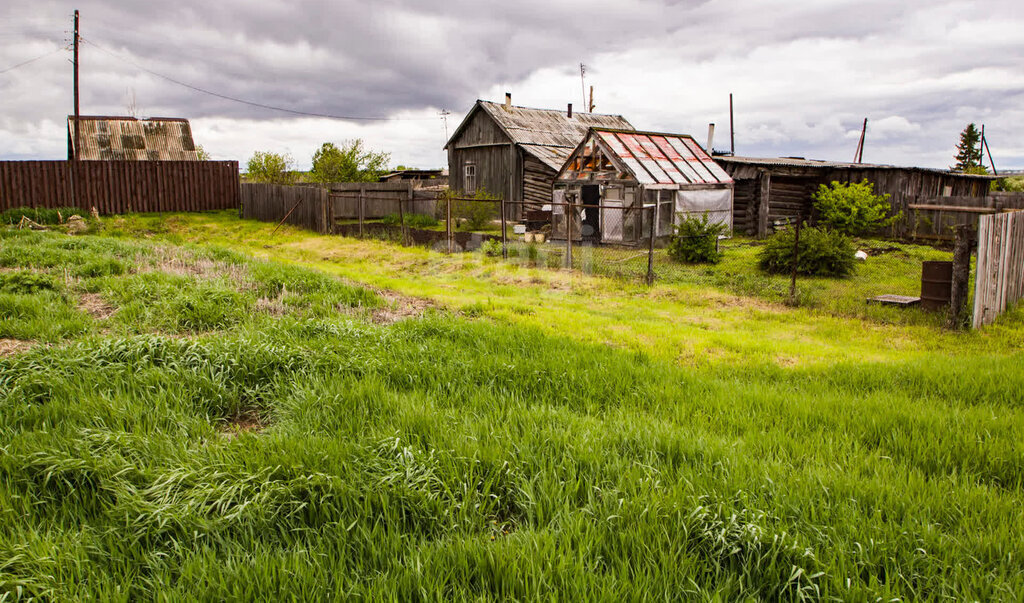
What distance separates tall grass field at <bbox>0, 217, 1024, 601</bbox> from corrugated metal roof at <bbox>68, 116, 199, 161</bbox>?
2804 centimetres

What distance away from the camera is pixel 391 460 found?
3.52 meters

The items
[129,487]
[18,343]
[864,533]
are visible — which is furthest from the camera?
[18,343]

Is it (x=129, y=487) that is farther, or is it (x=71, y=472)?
(x=71, y=472)

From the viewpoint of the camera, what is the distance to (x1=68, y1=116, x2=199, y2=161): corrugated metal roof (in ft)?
100

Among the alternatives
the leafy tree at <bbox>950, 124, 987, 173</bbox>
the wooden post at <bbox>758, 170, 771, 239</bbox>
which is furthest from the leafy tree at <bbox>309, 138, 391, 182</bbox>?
the leafy tree at <bbox>950, 124, 987, 173</bbox>

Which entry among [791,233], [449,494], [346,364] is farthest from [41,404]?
[791,233]

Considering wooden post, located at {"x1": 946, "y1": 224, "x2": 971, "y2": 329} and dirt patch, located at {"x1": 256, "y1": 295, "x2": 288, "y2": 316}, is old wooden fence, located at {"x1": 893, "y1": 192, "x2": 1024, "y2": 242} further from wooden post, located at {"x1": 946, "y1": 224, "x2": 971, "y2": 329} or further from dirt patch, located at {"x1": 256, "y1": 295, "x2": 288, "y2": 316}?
dirt patch, located at {"x1": 256, "y1": 295, "x2": 288, "y2": 316}

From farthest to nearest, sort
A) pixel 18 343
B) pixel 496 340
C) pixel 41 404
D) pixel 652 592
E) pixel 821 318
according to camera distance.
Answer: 1. pixel 821 318
2. pixel 496 340
3. pixel 18 343
4. pixel 41 404
5. pixel 652 592

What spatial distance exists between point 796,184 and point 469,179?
16225 mm

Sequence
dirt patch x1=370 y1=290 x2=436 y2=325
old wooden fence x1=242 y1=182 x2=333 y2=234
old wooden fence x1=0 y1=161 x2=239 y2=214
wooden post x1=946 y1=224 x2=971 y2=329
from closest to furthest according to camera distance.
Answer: dirt patch x1=370 y1=290 x2=436 y2=325
wooden post x1=946 y1=224 x2=971 y2=329
old wooden fence x1=242 y1=182 x2=333 y2=234
old wooden fence x1=0 y1=161 x2=239 y2=214

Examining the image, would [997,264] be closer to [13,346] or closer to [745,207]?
[13,346]

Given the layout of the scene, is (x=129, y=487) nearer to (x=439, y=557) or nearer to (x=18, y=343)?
(x=439, y=557)

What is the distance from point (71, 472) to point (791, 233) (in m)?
A: 15.8

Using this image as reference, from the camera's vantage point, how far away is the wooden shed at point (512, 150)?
97.2ft
